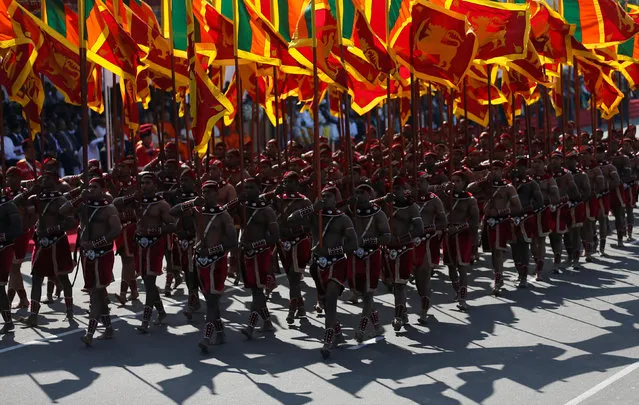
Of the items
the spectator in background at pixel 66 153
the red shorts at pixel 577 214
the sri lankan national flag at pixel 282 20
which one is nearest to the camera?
the sri lankan national flag at pixel 282 20

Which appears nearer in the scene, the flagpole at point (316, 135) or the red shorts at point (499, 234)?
the flagpole at point (316, 135)

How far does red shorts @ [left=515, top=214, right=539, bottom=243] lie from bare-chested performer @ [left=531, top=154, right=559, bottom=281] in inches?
11.7

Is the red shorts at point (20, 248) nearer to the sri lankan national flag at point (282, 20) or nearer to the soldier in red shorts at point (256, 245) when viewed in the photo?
the soldier in red shorts at point (256, 245)

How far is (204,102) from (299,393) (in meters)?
4.73

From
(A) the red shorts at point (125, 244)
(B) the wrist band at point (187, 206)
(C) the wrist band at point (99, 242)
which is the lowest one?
(A) the red shorts at point (125, 244)

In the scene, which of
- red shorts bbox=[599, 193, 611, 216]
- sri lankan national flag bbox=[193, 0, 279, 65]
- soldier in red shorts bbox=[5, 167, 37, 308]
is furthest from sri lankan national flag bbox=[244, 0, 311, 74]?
red shorts bbox=[599, 193, 611, 216]

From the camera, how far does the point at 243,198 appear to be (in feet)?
48.3

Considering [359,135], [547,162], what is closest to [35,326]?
[547,162]

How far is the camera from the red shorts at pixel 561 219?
19297mm

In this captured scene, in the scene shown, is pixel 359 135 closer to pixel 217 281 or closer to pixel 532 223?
pixel 532 223

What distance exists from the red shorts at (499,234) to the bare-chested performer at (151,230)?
496 centimetres

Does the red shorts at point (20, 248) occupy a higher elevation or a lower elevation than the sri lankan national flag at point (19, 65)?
lower

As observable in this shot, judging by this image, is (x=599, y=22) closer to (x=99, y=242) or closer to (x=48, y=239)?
(x=99, y=242)

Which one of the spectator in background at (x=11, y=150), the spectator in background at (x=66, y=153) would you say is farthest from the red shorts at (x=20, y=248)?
the spectator in background at (x=66, y=153)
